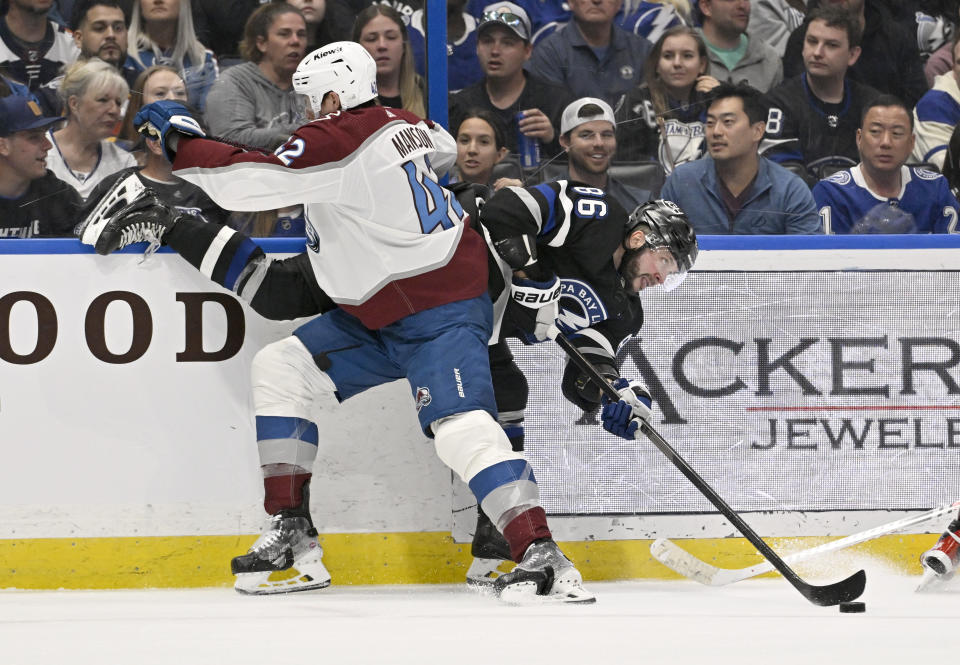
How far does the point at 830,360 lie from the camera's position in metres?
3.24

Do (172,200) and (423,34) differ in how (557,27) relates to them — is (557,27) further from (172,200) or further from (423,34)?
(172,200)

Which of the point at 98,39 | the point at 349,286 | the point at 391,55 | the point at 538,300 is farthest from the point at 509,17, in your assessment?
the point at 98,39

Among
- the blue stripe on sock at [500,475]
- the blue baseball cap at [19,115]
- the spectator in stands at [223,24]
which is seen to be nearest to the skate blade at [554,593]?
the blue stripe on sock at [500,475]

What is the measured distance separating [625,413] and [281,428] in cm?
84

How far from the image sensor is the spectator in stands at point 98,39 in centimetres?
313

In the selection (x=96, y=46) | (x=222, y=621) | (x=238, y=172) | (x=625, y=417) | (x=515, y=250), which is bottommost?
(x=222, y=621)

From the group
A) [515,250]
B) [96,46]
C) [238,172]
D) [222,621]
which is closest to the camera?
[222,621]

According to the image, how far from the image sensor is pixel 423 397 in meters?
2.73

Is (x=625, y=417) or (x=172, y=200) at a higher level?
(x=172, y=200)

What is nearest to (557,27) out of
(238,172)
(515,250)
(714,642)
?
(515,250)

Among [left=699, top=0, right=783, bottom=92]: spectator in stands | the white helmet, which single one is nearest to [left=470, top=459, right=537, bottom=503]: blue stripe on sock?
the white helmet

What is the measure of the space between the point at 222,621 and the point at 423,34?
165cm

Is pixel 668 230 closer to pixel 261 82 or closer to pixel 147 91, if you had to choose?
pixel 261 82

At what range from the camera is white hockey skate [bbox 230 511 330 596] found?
279 centimetres
